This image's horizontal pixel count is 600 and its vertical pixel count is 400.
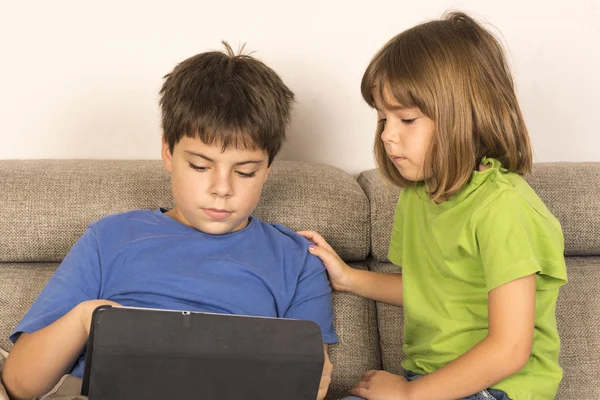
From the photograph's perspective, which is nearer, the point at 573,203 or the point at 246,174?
the point at 246,174

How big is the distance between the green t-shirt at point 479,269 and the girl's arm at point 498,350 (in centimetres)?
3

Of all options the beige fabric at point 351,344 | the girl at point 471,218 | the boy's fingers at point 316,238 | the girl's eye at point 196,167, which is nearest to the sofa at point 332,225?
the beige fabric at point 351,344

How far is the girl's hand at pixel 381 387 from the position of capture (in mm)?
1409

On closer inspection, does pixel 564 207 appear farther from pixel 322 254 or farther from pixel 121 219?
pixel 121 219

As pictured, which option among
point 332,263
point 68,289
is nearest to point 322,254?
point 332,263

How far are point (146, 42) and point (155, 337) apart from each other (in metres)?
1.09

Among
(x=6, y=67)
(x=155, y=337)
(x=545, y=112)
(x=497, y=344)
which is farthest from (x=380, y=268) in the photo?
(x=6, y=67)

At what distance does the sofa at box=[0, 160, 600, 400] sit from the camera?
1.65 meters

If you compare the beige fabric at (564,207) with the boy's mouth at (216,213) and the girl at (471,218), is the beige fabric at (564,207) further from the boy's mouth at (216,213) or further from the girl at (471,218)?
the boy's mouth at (216,213)

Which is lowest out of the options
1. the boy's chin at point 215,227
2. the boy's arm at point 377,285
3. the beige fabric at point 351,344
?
the beige fabric at point 351,344

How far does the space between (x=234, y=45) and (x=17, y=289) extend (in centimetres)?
78

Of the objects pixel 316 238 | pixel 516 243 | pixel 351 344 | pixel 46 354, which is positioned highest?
pixel 516 243

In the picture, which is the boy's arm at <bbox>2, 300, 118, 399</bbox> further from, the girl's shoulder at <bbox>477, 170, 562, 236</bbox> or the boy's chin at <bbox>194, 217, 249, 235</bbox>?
the girl's shoulder at <bbox>477, 170, 562, 236</bbox>

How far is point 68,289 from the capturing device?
4.45ft
